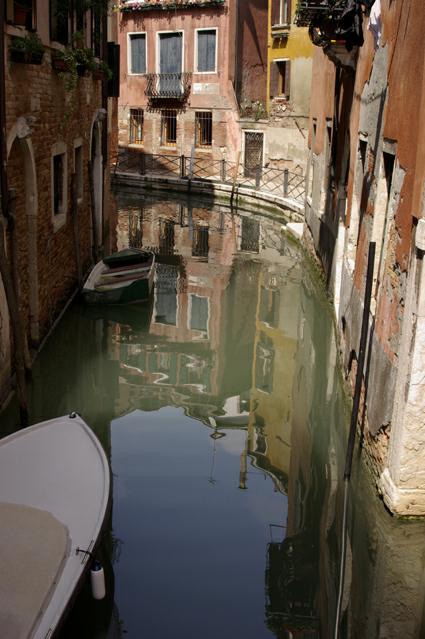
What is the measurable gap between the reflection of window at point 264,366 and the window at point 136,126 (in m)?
19.8

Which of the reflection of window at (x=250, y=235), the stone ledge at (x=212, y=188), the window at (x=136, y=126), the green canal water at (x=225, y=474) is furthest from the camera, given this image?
the window at (x=136, y=126)

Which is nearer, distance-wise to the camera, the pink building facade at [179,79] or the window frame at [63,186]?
the window frame at [63,186]

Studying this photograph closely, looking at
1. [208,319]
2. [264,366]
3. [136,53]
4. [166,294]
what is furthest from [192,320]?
[136,53]

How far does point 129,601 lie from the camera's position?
5.10 m

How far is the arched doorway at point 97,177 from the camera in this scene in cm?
1407

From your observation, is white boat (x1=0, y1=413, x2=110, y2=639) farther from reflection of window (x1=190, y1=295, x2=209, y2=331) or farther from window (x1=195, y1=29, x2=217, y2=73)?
window (x1=195, y1=29, x2=217, y2=73)

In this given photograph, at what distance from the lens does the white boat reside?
13.5 ft

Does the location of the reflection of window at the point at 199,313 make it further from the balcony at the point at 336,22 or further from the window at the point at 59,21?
the window at the point at 59,21

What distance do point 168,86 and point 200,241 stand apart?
38.8 feet

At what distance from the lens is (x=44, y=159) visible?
9.40 meters

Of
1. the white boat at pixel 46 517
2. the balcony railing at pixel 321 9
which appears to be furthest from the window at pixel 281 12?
the white boat at pixel 46 517

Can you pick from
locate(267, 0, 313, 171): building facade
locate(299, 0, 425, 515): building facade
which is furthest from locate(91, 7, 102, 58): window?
locate(267, 0, 313, 171): building facade

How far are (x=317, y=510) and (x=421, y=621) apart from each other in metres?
1.44

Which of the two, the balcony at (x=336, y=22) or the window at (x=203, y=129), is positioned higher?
the balcony at (x=336, y=22)
